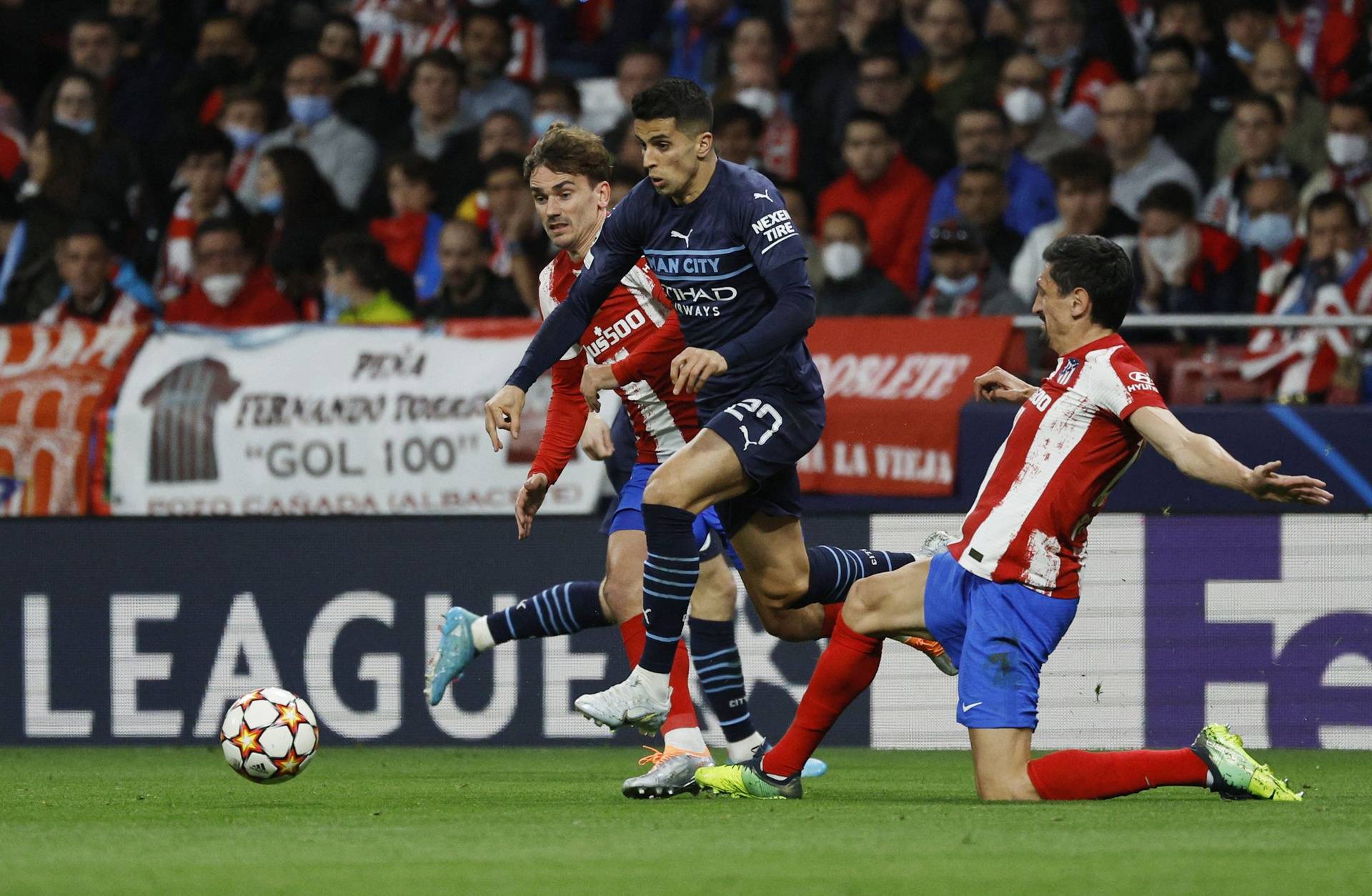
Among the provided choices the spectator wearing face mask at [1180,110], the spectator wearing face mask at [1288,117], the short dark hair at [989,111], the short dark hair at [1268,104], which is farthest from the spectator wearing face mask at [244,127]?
the short dark hair at [1268,104]

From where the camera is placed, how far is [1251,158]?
444 inches

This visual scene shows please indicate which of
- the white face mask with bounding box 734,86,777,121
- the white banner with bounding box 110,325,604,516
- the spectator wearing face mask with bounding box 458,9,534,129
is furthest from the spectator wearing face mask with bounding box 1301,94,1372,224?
the spectator wearing face mask with bounding box 458,9,534,129

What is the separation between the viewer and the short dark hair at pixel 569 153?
24.0 feet

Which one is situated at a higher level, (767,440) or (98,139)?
(98,139)

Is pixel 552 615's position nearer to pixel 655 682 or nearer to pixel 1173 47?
pixel 655 682

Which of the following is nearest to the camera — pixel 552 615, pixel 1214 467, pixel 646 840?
pixel 646 840

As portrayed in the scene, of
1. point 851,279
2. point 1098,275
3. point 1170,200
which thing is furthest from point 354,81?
point 1098,275

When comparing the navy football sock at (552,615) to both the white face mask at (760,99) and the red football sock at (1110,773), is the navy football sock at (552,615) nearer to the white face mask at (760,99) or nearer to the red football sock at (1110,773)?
the red football sock at (1110,773)

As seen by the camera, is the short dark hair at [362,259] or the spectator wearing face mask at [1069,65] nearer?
the short dark hair at [362,259]

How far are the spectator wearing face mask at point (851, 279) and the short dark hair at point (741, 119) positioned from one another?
0.85m

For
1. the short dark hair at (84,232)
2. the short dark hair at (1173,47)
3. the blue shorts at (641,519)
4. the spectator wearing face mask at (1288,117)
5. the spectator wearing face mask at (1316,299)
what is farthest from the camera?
the short dark hair at (84,232)

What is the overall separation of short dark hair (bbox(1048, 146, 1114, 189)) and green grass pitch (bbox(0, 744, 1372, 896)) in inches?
166

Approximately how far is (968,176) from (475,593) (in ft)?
12.1

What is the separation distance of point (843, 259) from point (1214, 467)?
5.86 meters
